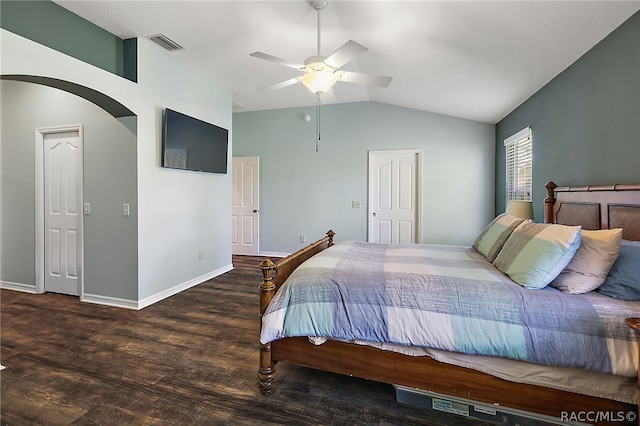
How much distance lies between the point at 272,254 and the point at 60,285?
3.21m

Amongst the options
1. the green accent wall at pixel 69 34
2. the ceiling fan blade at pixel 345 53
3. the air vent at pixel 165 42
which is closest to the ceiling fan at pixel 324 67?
the ceiling fan blade at pixel 345 53

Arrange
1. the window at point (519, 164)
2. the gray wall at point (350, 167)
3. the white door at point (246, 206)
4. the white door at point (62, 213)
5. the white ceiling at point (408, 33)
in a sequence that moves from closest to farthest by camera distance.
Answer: the white ceiling at point (408, 33) < the white door at point (62, 213) < the window at point (519, 164) < the gray wall at point (350, 167) < the white door at point (246, 206)

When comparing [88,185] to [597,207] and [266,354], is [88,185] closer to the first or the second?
[266,354]

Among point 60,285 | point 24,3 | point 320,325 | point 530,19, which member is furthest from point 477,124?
point 60,285

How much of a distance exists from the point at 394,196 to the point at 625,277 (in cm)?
386

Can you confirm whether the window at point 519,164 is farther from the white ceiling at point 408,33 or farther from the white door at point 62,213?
the white door at point 62,213

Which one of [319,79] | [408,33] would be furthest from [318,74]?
[408,33]

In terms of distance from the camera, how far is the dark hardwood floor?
168 cm

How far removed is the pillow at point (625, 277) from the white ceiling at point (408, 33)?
5.18 ft

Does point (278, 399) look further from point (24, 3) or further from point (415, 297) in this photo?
point (24, 3)

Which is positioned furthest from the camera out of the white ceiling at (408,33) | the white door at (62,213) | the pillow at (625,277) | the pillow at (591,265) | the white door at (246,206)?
→ the white door at (246,206)

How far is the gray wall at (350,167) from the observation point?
16.5 feet

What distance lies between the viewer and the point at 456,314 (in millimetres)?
1539

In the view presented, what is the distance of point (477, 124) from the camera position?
16.2 ft
